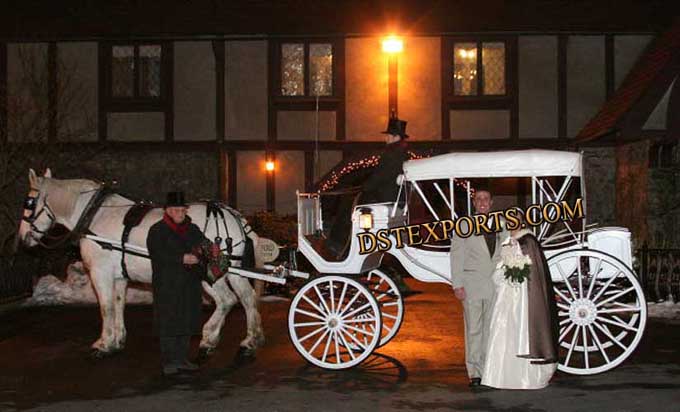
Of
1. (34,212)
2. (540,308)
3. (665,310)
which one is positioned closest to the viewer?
(540,308)

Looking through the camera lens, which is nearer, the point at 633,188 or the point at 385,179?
the point at 385,179

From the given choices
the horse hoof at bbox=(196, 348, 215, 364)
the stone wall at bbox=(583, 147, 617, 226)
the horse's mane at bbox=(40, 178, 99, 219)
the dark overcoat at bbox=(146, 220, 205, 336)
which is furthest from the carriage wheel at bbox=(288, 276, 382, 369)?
the stone wall at bbox=(583, 147, 617, 226)

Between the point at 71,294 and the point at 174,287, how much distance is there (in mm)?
7940

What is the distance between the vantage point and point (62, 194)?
10945mm

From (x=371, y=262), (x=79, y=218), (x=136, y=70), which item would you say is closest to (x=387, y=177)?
(x=371, y=262)

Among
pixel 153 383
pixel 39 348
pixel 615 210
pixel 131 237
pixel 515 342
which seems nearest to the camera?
pixel 515 342

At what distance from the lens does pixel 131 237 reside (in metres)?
10.6

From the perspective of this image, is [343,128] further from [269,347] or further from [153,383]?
[153,383]

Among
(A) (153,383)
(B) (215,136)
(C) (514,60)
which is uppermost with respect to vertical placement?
(C) (514,60)

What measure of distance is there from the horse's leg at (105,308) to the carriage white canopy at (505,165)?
3972mm

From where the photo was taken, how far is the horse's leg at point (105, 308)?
1035 cm

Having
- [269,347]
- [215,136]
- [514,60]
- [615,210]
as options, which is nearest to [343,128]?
[215,136]

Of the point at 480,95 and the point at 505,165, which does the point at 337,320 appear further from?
the point at 480,95

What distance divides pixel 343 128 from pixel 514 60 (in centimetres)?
428
